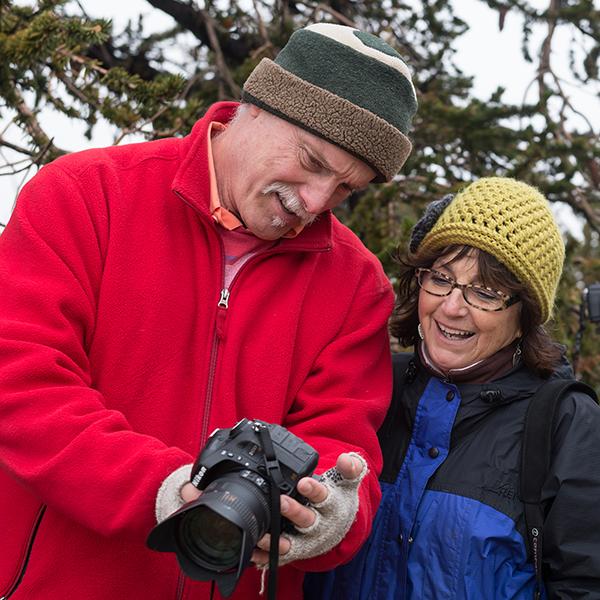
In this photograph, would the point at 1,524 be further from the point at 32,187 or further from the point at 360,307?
the point at 360,307

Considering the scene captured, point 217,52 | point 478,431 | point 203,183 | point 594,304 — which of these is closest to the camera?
point 203,183

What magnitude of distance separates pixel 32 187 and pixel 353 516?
1.13 meters

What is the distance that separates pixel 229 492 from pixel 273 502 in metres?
0.11

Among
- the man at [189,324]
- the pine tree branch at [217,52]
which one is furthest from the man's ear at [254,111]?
the pine tree branch at [217,52]

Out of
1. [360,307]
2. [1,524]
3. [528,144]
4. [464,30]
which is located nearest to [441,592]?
[360,307]

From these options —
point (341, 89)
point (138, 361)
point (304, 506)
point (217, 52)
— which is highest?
point (341, 89)

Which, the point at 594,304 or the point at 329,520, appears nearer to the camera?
the point at 329,520

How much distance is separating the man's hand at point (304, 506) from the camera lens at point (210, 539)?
0.09 metres

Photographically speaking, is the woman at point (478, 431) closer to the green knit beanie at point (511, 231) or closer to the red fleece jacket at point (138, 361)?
the green knit beanie at point (511, 231)

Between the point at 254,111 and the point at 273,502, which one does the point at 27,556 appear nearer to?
the point at 273,502

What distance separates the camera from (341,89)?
82.8 inches

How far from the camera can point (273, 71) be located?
7.09ft

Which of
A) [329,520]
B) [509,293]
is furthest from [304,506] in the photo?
[509,293]


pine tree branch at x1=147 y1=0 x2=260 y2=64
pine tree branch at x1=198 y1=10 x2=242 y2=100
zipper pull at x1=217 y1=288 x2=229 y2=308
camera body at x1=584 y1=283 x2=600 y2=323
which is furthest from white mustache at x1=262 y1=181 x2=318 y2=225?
pine tree branch at x1=147 y1=0 x2=260 y2=64
